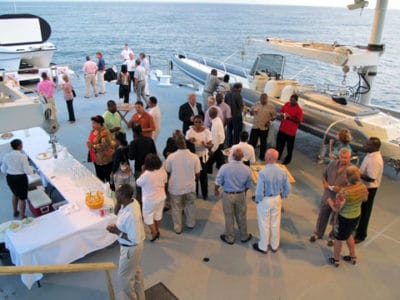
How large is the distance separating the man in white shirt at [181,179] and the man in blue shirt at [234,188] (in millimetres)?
396

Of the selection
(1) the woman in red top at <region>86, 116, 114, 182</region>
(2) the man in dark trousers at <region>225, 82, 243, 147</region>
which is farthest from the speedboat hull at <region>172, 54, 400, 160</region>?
(1) the woman in red top at <region>86, 116, 114, 182</region>

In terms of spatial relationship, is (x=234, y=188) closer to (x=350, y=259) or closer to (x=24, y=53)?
(x=350, y=259)

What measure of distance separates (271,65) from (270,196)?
222 inches

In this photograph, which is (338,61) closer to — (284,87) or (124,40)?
(284,87)

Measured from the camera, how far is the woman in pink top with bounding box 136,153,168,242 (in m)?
3.97

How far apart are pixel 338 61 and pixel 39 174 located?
220 inches

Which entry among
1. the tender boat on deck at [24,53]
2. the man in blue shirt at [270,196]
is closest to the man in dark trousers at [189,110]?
the man in blue shirt at [270,196]

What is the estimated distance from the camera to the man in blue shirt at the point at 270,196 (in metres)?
3.86

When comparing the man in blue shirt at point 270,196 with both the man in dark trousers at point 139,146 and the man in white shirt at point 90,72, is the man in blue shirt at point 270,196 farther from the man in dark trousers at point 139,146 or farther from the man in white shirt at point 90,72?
the man in white shirt at point 90,72

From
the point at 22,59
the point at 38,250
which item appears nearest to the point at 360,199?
the point at 38,250

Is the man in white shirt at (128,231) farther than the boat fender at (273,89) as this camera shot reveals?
No

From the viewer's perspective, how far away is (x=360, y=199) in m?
3.56

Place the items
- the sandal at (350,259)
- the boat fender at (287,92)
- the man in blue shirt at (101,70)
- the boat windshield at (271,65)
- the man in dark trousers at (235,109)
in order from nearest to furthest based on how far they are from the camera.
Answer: the sandal at (350,259) → the man in dark trousers at (235,109) → the boat fender at (287,92) → the boat windshield at (271,65) → the man in blue shirt at (101,70)

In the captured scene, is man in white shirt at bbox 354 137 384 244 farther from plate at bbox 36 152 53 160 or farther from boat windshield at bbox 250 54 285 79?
boat windshield at bbox 250 54 285 79
